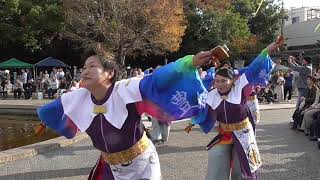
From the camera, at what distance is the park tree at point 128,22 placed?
2861 cm

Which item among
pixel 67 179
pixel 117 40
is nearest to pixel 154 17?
pixel 117 40

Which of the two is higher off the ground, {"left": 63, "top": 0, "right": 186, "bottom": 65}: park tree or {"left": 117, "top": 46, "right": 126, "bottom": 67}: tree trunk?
{"left": 63, "top": 0, "right": 186, "bottom": 65}: park tree

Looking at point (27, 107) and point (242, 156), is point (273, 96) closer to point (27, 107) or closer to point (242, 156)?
point (27, 107)

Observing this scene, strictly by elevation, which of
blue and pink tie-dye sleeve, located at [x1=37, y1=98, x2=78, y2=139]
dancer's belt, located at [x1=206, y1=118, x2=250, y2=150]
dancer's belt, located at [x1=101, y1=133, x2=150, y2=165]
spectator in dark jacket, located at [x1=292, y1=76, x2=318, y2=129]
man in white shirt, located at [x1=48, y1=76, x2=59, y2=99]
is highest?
blue and pink tie-dye sleeve, located at [x1=37, y1=98, x2=78, y2=139]

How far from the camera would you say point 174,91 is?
345 cm

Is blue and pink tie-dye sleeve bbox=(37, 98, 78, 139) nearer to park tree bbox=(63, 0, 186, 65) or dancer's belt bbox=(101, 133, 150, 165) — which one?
dancer's belt bbox=(101, 133, 150, 165)

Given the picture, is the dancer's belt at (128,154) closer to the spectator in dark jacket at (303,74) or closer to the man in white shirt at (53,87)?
the spectator in dark jacket at (303,74)

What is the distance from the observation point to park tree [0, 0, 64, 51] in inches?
1347

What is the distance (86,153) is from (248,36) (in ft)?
91.7

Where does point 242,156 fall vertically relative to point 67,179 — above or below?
above

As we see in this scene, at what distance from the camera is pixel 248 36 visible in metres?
35.7

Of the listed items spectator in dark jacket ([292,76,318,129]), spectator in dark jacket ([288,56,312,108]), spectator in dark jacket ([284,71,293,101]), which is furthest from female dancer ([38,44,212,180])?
spectator in dark jacket ([284,71,293,101])

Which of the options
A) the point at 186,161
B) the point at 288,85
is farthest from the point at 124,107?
the point at 288,85

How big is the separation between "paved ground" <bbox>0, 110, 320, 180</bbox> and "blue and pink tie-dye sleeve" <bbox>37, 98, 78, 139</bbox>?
336 centimetres
